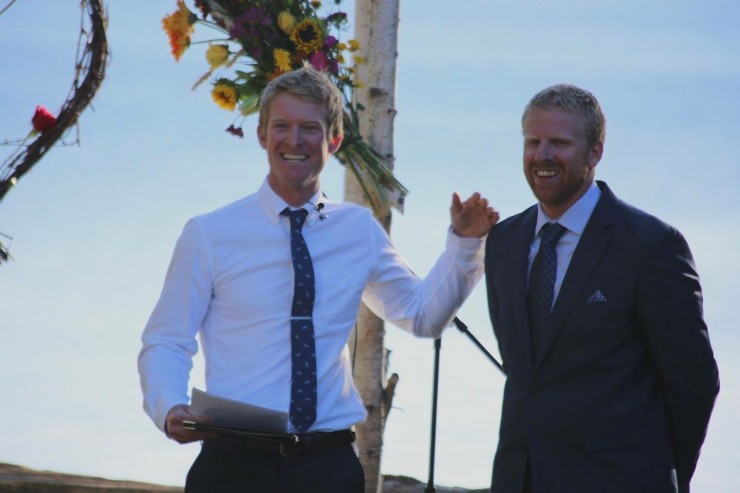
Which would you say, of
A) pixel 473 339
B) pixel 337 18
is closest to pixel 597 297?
pixel 473 339

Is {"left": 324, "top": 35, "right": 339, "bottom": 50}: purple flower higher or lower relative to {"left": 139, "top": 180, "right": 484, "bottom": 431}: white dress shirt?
higher

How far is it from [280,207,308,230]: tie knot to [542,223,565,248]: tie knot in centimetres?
74

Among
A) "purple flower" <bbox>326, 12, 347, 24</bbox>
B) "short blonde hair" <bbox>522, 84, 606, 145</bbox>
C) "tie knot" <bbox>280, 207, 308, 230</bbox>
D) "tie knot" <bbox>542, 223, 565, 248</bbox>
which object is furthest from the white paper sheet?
"purple flower" <bbox>326, 12, 347, 24</bbox>

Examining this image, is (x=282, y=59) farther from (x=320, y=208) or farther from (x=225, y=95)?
(x=320, y=208)

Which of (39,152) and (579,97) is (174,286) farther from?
(39,152)

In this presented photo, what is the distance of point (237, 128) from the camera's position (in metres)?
5.10

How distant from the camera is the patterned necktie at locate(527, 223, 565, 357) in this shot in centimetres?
329

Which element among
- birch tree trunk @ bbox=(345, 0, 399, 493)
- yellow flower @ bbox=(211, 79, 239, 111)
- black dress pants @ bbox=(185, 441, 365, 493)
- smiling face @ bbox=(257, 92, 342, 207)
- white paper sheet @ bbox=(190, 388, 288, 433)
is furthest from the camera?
birch tree trunk @ bbox=(345, 0, 399, 493)

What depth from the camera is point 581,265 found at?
3273 mm

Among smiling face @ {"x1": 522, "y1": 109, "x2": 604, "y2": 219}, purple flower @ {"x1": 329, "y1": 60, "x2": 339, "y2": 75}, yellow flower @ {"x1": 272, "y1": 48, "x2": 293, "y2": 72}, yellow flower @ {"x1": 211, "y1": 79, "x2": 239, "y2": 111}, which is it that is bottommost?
smiling face @ {"x1": 522, "y1": 109, "x2": 604, "y2": 219}

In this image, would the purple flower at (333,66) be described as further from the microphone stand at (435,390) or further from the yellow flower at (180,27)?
the microphone stand at (435,390)

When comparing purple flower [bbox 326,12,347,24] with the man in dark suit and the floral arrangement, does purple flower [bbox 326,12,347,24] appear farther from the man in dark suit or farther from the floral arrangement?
the man in dark suit

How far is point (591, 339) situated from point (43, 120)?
2922 mm

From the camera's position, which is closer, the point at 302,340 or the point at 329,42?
the point at 302,340
